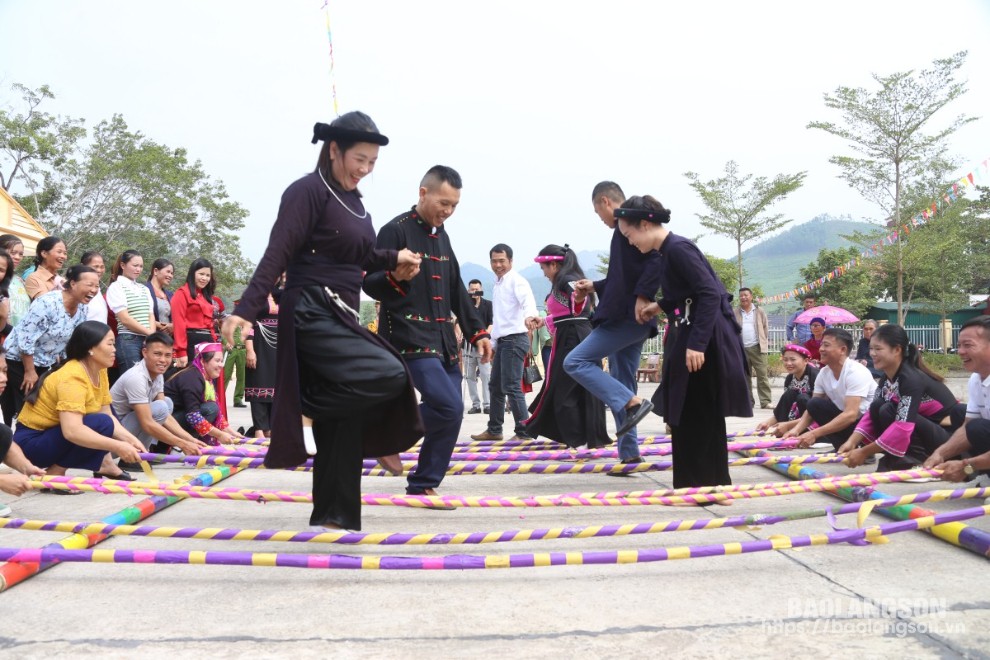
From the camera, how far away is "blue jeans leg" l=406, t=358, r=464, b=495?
4188mm

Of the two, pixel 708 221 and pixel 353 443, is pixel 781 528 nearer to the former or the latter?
pixel 353 443

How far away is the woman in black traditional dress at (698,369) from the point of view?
4.03m

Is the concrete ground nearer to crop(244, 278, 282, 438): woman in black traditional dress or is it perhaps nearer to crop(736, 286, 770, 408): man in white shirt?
crop(244, 278, 282, 438): woman in black traditional dress

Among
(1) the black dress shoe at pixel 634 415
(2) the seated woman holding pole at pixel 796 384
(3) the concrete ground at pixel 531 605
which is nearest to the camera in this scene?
(3) the concrete ground at pixel 531 605

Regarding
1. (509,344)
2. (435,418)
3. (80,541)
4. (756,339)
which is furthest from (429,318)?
(756,339)

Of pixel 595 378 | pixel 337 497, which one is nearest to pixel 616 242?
pixel 595 378

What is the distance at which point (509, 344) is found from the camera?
24.7 feet

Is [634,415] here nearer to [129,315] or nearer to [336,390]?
[336,390]

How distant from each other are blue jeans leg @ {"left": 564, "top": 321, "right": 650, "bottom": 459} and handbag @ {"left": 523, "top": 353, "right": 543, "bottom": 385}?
3631 mm

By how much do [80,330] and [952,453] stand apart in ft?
15.5

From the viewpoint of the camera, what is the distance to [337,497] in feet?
10.7

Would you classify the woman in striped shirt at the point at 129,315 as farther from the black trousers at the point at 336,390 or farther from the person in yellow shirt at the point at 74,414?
the black trousers at the point at 336,390

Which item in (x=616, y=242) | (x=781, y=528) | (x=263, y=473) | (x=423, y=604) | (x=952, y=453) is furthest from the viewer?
(x=263, y=473)

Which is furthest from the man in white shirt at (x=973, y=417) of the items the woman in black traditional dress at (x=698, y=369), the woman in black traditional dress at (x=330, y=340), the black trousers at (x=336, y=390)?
the black trousers at (x=336, y=390)
